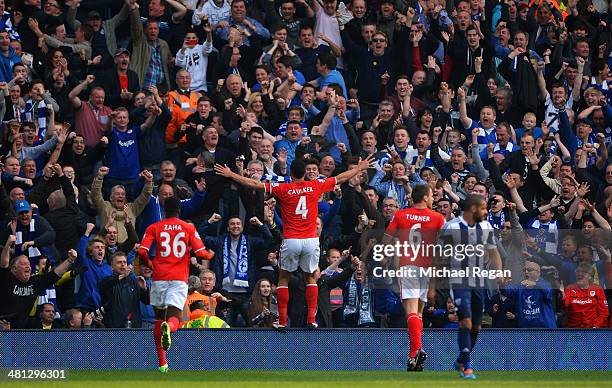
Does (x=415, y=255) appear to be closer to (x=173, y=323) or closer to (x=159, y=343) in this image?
(x=173, y=323)

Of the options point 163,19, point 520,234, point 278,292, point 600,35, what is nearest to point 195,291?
point 278,292

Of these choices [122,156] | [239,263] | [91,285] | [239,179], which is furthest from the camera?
[122,156]

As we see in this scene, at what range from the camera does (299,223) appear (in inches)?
745

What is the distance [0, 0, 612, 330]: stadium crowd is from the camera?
2078 cm

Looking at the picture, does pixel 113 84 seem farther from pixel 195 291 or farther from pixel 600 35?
pixel 600 35

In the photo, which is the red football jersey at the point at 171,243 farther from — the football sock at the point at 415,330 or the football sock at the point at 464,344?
the football sock at the point at 464,344

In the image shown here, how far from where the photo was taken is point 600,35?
27344 millimetres

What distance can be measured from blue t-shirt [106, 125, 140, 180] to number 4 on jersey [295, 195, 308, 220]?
4.90 metres

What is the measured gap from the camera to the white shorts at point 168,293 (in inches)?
699

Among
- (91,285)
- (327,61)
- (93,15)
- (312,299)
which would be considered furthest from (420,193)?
(93,15)

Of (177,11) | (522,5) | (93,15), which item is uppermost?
(522,5)

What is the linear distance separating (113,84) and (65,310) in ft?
15.5

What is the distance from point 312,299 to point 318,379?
174 cm

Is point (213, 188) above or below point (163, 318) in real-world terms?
above
